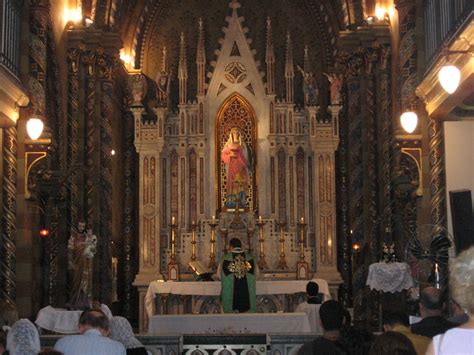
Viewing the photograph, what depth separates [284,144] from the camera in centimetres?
2691

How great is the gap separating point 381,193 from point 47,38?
336 inches

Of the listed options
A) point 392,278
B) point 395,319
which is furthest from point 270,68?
point 395,319

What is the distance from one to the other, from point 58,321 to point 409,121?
6.87 meters

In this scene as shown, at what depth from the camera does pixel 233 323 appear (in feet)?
54.1

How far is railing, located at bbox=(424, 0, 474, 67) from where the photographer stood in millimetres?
14914

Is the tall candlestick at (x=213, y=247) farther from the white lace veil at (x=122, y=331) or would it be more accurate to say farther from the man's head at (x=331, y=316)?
the man's head at (x=331, y=316)

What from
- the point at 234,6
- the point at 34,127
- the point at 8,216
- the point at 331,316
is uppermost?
the point at 234,6

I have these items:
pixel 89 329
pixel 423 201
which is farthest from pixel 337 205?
pixel 89 329

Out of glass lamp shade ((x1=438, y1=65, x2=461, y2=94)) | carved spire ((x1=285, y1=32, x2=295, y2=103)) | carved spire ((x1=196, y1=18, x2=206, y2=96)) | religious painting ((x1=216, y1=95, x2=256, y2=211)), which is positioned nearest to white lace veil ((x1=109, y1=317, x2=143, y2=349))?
glass lamp shade ((x1=438, y1=65, x2=461, y2=94))

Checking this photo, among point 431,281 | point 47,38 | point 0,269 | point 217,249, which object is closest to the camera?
point 431,281

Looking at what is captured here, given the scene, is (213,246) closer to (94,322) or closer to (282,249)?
(282,249)

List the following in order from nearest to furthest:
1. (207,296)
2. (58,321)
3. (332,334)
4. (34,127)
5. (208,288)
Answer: (332,334) → (58,321) → (34,127) → (208,288) → (207,296)

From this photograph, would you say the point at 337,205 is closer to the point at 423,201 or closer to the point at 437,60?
the point at 423,201

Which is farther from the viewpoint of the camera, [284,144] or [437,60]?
[284,144]
